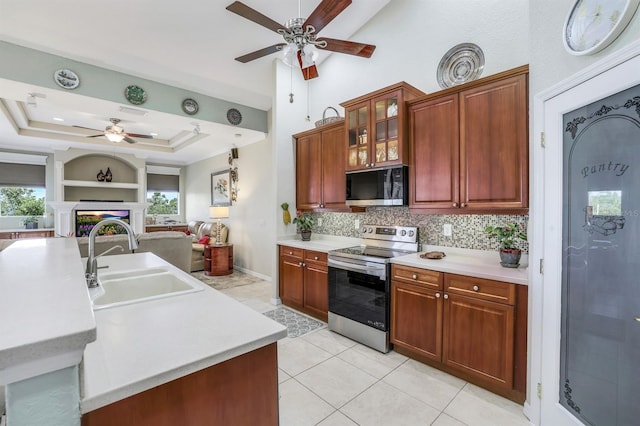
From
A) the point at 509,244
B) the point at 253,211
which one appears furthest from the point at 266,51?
the point at 253,211

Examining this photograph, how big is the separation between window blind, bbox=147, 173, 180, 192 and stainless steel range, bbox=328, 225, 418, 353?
7320 mm

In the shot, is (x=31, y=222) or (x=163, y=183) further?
(x=163, y=183)

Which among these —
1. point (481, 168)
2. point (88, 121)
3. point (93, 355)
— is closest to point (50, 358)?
point (93, 355)

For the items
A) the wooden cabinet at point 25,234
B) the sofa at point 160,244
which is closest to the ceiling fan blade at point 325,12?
the sofa at point 160,244

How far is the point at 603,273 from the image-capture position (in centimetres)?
145

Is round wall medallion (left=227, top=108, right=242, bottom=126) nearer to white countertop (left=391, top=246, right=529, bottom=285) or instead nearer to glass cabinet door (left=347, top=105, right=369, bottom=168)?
glass cabinet door (left=347, top=105, right=369, bottom=168)

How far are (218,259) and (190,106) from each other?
291cm

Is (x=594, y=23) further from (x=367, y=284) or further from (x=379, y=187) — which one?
(x=367, y=284)

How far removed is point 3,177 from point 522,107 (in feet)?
31.5

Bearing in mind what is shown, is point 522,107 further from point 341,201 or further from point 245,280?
point 245,280

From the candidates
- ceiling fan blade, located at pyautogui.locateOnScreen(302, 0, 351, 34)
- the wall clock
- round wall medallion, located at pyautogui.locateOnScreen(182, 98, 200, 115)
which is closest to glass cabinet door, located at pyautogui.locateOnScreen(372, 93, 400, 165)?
ceiling fan blade, located at pyautogui.locateOnScreen(302, 0, 351, 34)

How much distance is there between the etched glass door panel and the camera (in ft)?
4.31

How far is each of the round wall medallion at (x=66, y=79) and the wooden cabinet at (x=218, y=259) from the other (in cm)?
329

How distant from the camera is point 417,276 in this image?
244 centimetres
